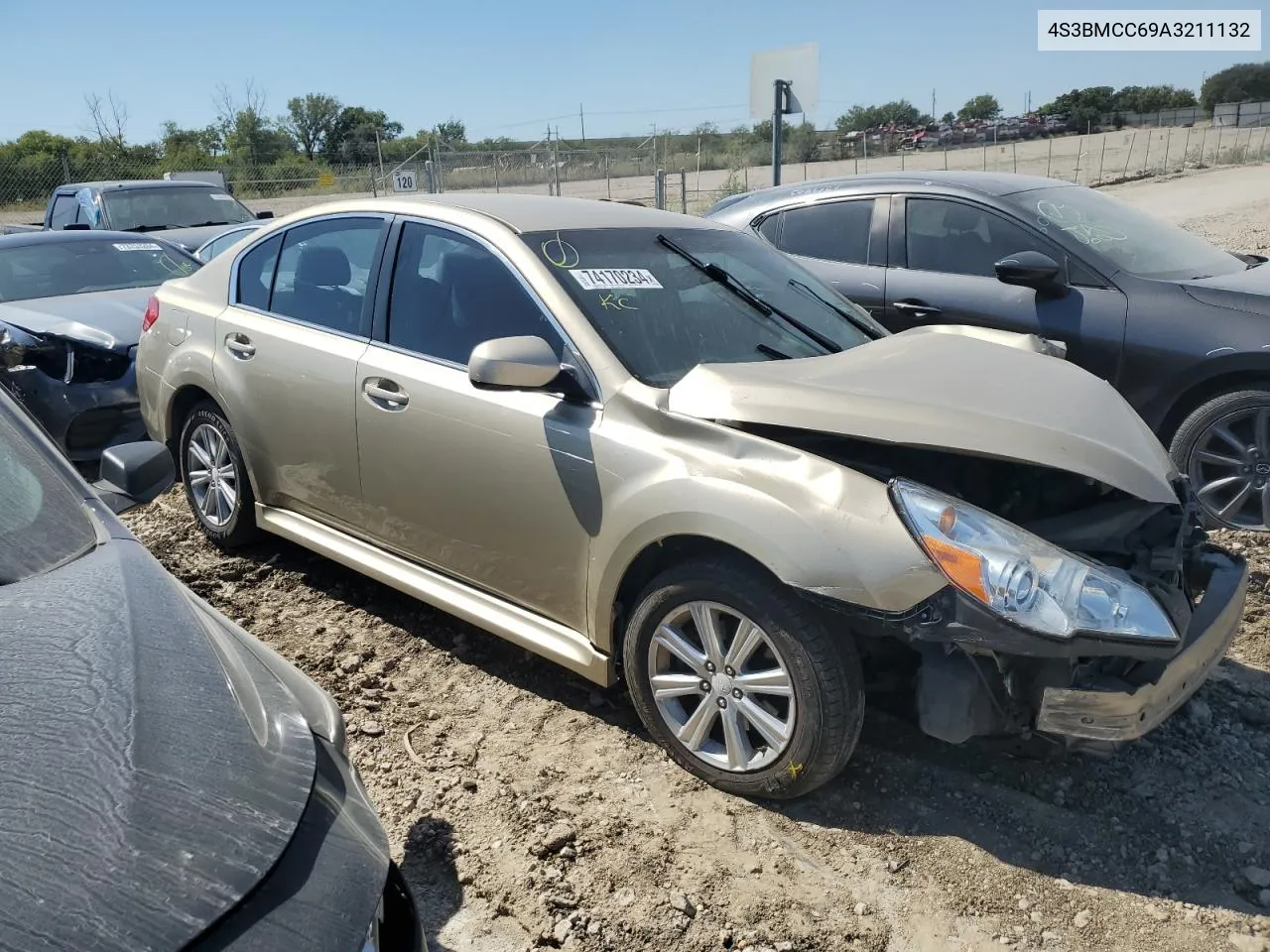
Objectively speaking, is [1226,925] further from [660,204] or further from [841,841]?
[660,204]

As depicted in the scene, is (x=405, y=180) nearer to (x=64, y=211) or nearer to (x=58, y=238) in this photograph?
(x=64, y=211)

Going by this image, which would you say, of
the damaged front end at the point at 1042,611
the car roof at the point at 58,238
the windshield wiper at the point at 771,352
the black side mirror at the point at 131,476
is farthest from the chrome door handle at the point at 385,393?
the car roof at the point at 58,238

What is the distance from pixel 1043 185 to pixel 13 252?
7.19 m

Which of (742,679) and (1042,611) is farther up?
(1042,611)

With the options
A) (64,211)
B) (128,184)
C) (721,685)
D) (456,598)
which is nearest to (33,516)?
(456,598)

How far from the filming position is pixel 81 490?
2496mm

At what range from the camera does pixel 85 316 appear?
6.74 meters

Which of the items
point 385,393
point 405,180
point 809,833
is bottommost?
point 809,833

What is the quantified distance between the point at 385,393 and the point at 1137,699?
103 inches

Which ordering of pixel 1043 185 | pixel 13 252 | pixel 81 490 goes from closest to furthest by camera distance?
pixel 81 490, pixel 1043 185, pixel 13 252

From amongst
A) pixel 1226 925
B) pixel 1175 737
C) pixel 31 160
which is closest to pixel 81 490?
pixel 1226 925

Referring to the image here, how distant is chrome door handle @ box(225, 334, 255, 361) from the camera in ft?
14.3

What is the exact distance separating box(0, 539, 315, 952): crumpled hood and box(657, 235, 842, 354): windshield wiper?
2.27 metres

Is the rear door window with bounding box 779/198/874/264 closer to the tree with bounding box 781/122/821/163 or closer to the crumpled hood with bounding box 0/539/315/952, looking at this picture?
the crumpled hood with bounding box 0/539/315/952
